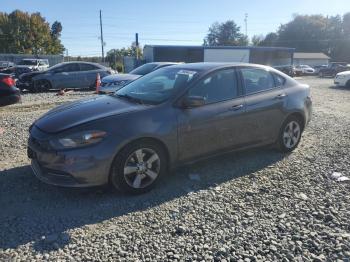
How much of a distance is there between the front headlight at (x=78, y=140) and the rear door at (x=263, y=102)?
2.36m

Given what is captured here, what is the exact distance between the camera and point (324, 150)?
6523mm

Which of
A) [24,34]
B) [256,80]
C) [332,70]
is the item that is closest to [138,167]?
[256,80]

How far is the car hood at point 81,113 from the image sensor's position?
433 cm

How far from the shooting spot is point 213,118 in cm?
499

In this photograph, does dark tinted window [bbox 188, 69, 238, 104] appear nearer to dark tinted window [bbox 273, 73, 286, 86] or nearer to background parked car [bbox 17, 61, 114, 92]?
dark tinted window [bbox 273, 73, 286, 86]

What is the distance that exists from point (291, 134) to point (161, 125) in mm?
2759

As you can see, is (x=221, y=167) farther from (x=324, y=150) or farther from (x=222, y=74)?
(x=324, y=150)

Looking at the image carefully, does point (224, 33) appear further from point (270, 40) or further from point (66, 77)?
point (66, 77)

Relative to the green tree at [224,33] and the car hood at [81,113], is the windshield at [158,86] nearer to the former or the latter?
the car hood at [81,113]

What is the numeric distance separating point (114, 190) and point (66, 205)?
62cm

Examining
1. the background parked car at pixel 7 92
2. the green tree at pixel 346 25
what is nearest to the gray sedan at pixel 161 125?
the background parked car at pixel 7 92

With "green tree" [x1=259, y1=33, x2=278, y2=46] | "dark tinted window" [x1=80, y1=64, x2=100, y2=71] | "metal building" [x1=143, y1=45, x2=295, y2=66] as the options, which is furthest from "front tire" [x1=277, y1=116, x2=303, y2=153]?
"green tree" [x1=259, y1=33, x2=278, y2=46]

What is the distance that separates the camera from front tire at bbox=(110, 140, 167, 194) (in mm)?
4266

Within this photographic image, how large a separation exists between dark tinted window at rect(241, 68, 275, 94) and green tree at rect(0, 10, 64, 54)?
7516cm
